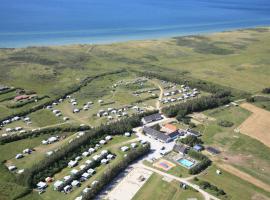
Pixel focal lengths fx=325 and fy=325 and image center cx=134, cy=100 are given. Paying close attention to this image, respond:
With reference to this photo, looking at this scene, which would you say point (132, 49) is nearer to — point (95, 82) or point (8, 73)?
point (95, 82)

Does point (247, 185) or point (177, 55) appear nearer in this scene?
point (247, 185)

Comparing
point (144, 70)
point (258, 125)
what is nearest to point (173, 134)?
point (258, 125)

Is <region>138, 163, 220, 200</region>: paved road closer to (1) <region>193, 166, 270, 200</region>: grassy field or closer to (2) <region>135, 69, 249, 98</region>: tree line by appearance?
(1) <region>193, 166, 270, 200</region>: grassy field

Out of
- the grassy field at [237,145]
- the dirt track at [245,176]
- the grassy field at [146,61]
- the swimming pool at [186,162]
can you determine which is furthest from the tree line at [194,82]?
the swimming pool at [186,162]

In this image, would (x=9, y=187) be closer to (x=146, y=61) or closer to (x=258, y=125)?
(x=258, y=125)

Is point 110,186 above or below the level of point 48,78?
below

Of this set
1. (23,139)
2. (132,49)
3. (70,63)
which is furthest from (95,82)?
(132,49)
